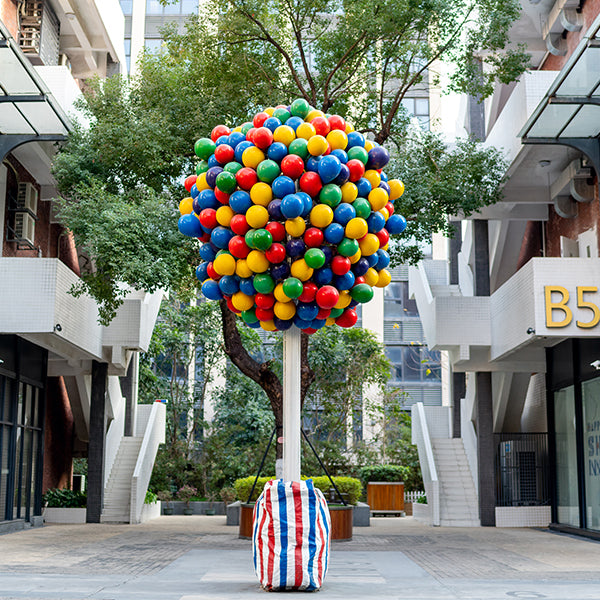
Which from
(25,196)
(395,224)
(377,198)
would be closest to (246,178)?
(377,198)

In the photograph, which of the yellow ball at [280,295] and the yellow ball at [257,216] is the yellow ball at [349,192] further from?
the yellow ball at [280,295]

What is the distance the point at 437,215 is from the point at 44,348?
9.17 m

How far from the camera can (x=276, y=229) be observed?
32.2 ft

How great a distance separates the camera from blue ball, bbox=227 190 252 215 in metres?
9.83

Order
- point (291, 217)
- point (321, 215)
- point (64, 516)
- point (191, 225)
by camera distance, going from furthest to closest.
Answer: point (64, 516), point (191, 225), point (321, 215), point (291, 217)

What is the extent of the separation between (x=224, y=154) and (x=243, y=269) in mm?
1405

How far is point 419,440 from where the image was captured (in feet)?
75.8

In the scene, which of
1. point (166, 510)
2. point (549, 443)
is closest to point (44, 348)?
point (166, 510)

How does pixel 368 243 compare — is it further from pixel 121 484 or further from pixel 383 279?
pixel 121 484

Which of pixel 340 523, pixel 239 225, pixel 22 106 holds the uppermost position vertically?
pixel 22 106

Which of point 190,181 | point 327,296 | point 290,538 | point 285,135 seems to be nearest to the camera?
point 290,538

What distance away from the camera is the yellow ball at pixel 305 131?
32.9ft

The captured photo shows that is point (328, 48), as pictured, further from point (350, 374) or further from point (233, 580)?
point (350, 374)

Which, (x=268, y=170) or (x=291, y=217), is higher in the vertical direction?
(x=268, y=170)
